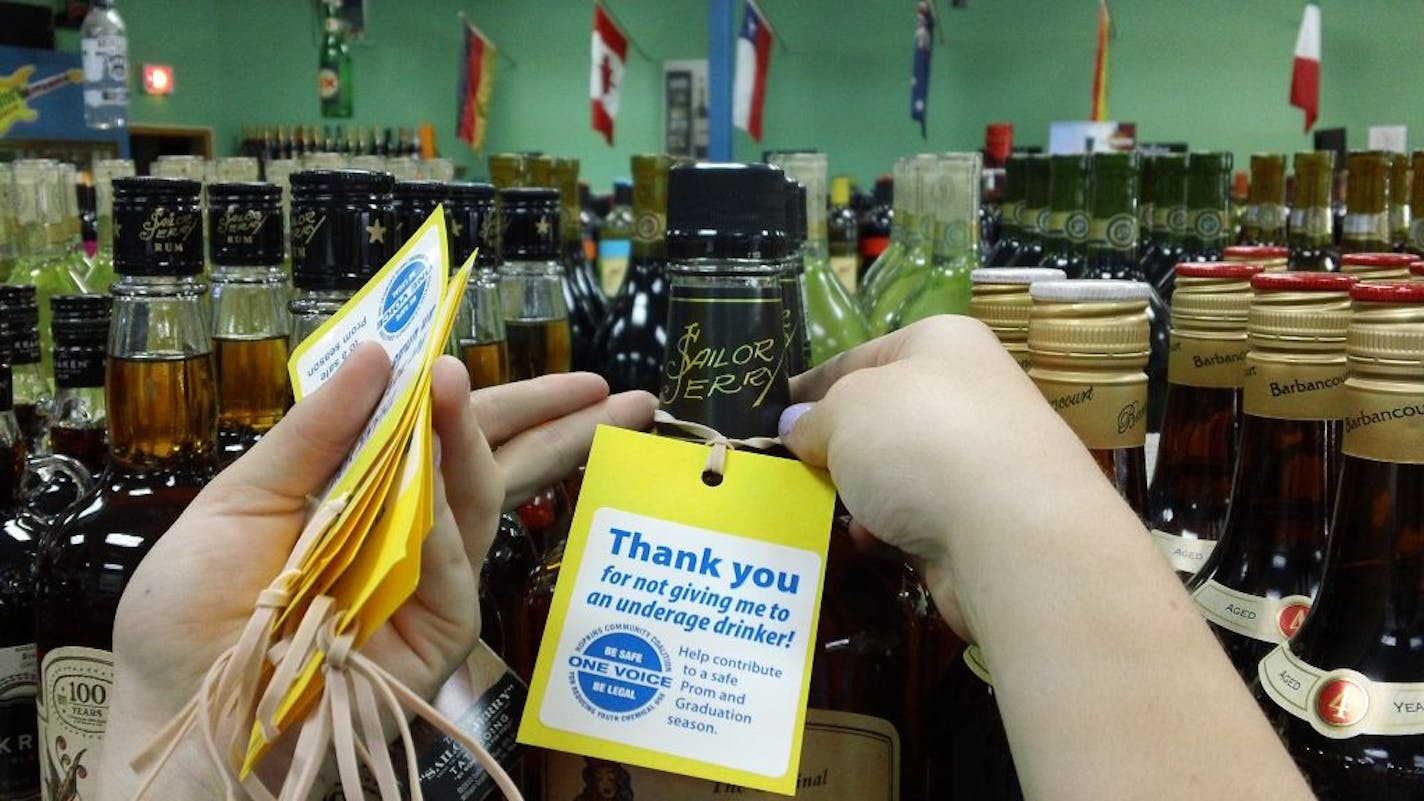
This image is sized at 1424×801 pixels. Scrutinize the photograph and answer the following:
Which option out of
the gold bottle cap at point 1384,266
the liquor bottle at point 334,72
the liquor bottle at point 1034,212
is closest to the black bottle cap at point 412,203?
the gold bottle cap at point 1384,266

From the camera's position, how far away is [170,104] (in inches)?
309

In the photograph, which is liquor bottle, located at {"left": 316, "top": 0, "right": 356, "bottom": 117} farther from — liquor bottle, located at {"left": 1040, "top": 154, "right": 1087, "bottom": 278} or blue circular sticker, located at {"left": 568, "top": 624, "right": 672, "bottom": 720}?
blue circular sticker, located at {"left": 568, "top": 624, "right": 672, "bottom": 720}

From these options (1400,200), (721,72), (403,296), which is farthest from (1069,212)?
(403,296)

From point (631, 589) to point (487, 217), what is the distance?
0.45 metres

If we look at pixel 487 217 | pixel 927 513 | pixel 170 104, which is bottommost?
pixel 927 513

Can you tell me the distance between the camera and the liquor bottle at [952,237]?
1.65 meters

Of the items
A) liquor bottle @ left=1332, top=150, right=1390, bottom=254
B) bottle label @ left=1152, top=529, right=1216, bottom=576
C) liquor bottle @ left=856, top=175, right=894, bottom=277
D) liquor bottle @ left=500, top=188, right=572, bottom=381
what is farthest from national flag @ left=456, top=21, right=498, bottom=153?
bottle label @ left=1152, top=529, right=1216, bottom=576

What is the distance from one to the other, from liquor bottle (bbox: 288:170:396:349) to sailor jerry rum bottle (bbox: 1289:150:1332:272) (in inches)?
Answer: 73.5

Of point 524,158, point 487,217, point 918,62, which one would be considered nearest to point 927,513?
point 487,217

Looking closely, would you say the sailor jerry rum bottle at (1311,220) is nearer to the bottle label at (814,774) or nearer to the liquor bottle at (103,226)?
the bottle label at (814,774)

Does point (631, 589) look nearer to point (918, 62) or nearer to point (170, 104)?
point (918, 62)

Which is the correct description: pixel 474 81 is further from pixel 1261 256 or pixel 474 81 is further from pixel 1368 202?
pixel 1261 256

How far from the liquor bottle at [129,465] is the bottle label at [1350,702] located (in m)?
0.73

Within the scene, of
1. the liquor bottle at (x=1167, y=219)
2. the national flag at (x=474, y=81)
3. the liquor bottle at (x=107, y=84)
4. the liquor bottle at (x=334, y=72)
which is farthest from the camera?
the liquor bottle at (x=334, y=72)
